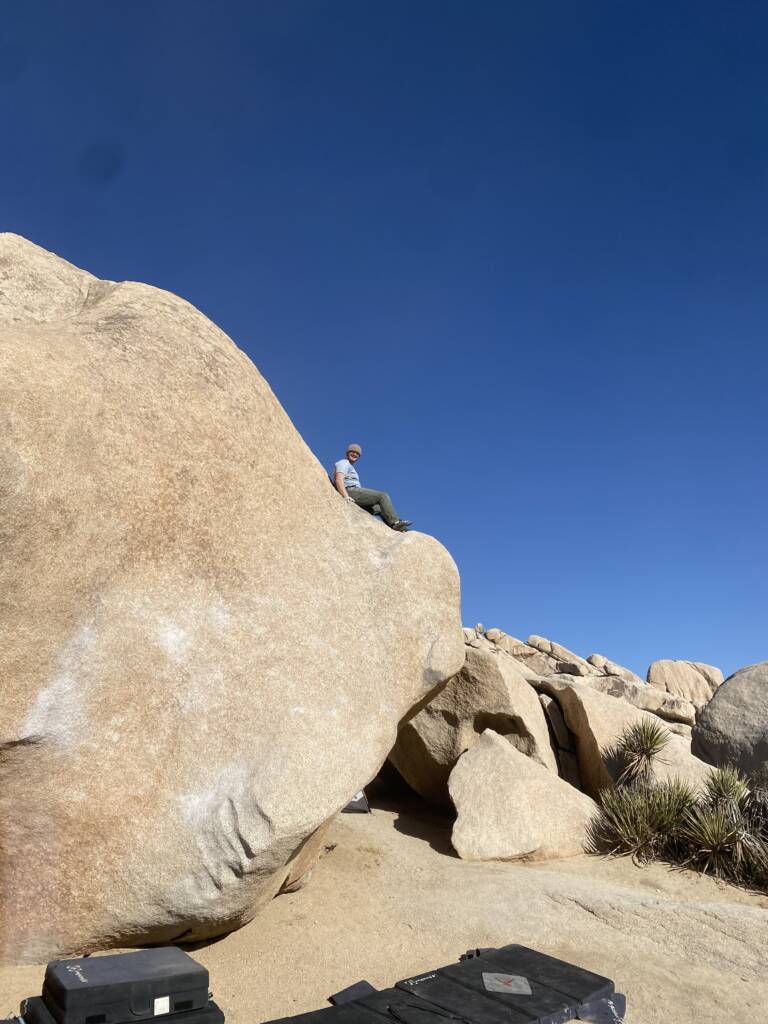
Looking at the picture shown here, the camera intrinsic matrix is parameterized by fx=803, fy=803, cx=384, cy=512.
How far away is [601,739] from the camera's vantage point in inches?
534

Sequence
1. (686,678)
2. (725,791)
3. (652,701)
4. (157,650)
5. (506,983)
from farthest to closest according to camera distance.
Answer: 1. (686,678)
2. (652,701)
3. (725,791)
4. (157,650)
5. (506,983)

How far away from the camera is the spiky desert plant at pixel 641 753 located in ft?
42.3

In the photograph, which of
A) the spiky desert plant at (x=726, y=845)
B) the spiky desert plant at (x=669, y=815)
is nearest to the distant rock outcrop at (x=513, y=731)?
the spiky desert plant at (x=669, y=815)

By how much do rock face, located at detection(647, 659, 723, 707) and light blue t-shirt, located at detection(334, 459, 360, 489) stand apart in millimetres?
32639

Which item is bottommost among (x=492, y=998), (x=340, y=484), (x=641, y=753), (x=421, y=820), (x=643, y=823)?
(x=492, y=998)

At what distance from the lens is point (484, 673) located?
12836 mm

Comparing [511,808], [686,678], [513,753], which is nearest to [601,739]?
[513,753]

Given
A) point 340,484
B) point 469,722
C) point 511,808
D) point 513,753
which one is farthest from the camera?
point 469,722

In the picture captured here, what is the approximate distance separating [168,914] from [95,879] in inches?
26.6

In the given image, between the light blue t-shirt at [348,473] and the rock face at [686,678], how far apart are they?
32.6m

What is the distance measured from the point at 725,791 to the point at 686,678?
32.9 m

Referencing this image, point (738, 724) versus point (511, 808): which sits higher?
point (738, 724)

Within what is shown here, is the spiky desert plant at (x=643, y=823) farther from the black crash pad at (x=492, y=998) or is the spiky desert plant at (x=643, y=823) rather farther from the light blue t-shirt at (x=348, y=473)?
the light blue t-shirt at (x=348, y=473)

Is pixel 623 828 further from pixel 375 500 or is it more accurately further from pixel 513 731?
pixel 375 500
